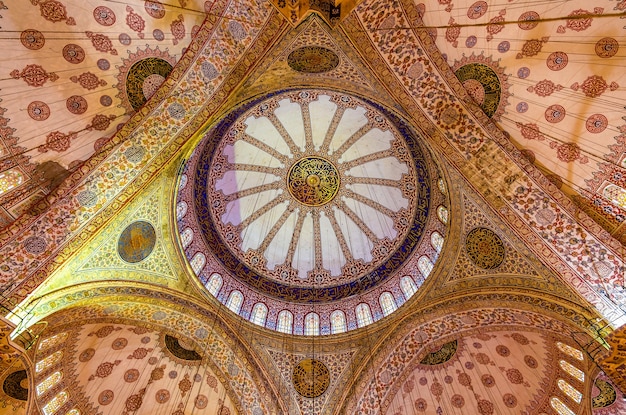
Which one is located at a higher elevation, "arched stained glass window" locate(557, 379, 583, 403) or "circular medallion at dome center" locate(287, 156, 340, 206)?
"circular medallion at dome center" locate(287, 156, 340, 206)

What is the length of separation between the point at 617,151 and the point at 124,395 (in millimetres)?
11203

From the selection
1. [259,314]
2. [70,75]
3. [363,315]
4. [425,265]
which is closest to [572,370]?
[425,265]

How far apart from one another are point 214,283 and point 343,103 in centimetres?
585

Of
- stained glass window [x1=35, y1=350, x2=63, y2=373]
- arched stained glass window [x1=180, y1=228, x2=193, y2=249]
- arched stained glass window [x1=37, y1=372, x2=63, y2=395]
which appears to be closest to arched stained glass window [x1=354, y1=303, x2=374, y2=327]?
arched stained glass window [x1=180, y1=228, x2=193, y2=249]

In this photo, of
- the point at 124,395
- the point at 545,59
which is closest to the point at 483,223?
the point at 545,59

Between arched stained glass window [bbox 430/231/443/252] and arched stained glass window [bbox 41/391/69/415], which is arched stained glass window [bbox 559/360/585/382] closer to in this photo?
arched stained glass window [bbox 430/231/443/252]

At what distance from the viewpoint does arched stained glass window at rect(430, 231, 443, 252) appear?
853 cm

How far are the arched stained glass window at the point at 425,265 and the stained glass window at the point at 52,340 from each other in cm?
804

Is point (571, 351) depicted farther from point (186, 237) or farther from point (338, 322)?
point (186, 237)

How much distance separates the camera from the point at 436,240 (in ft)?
28.8

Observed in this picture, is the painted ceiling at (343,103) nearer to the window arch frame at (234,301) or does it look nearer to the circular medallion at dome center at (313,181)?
the window arch frame at (234,301)

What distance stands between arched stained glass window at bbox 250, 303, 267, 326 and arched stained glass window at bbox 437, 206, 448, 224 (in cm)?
524

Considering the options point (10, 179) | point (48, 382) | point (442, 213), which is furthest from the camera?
point (442, 213)

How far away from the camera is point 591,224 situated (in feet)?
17.4
